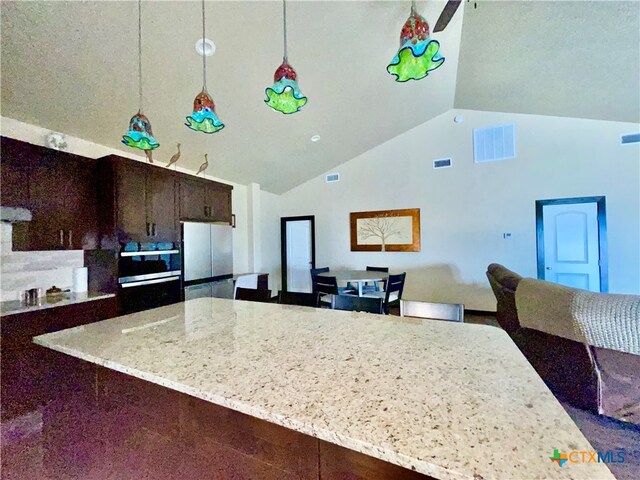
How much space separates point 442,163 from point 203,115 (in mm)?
4488

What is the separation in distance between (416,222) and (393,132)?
69.0 inches

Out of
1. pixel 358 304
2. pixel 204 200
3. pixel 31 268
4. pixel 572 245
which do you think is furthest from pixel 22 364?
pixel 572 245

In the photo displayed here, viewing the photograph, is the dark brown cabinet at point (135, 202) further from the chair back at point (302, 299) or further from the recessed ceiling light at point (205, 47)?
the chair back at point (302, 299)

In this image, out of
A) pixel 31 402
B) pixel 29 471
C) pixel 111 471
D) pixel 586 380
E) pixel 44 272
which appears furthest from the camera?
pixel 44 272

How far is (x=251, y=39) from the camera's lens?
7.98 ft

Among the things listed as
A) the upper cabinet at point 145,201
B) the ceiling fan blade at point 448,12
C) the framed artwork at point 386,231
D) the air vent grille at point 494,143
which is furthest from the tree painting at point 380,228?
the ceiling fan blade at point 448,12

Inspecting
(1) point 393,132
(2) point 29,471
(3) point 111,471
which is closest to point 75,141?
(2) point 29,471

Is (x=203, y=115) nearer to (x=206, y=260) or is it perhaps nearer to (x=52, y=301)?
(x=52, y=301)

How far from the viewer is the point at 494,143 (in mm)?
4660

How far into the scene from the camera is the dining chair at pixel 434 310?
161 cm

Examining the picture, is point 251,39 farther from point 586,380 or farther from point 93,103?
point 586,380

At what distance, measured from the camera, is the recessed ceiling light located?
2.30 m

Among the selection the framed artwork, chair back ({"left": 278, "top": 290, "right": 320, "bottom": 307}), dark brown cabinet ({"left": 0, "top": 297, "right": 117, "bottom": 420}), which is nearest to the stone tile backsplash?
dark brown cabinet ({"left": 0, "top": 297, "right": 117, "bottom": 420})

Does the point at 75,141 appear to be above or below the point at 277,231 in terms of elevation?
above
